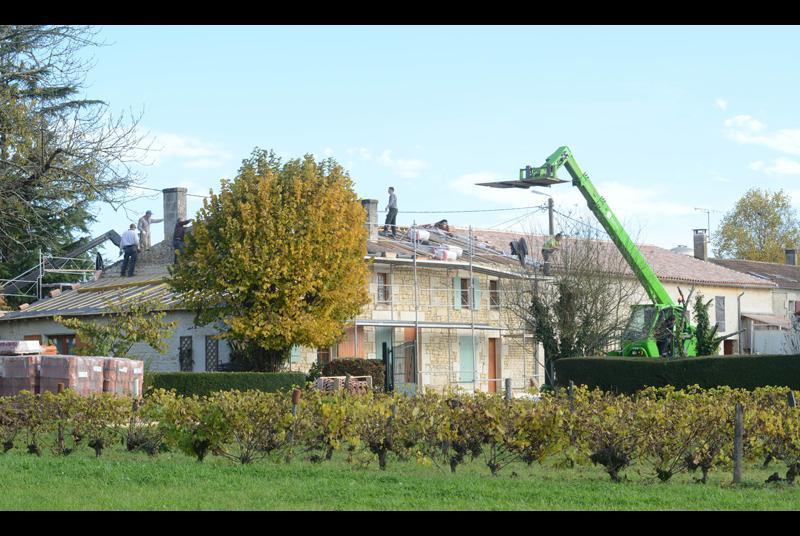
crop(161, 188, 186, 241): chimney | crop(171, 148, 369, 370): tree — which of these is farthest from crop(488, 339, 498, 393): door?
crop(161, 188, 186, 241): chimney

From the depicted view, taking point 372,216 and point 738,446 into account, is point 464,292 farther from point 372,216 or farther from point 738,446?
point 738,446

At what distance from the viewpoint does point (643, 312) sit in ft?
123

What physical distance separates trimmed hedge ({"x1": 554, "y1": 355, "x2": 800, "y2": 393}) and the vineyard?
11686 millimetres

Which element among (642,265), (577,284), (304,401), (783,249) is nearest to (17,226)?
(304,401)

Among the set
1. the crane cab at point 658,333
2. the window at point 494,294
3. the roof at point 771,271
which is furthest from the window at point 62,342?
the roof at point 771,271

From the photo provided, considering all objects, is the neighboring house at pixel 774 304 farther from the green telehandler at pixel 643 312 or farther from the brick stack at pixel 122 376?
the brick stack at pixel 122 376

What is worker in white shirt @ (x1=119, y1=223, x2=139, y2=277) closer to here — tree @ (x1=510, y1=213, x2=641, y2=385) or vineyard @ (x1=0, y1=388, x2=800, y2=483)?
tree @ (x1=510, y1=213, x2=641, y2=385)

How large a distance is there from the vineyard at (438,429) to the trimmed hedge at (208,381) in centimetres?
999

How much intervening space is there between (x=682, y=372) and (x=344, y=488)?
18927mm

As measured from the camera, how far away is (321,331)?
98.6 ft

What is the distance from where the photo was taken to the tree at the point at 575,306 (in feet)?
114

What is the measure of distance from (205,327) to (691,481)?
21925 millimetres

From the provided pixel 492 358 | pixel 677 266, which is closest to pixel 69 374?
pixel 492 358

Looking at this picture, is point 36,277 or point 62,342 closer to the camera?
point 62,342
